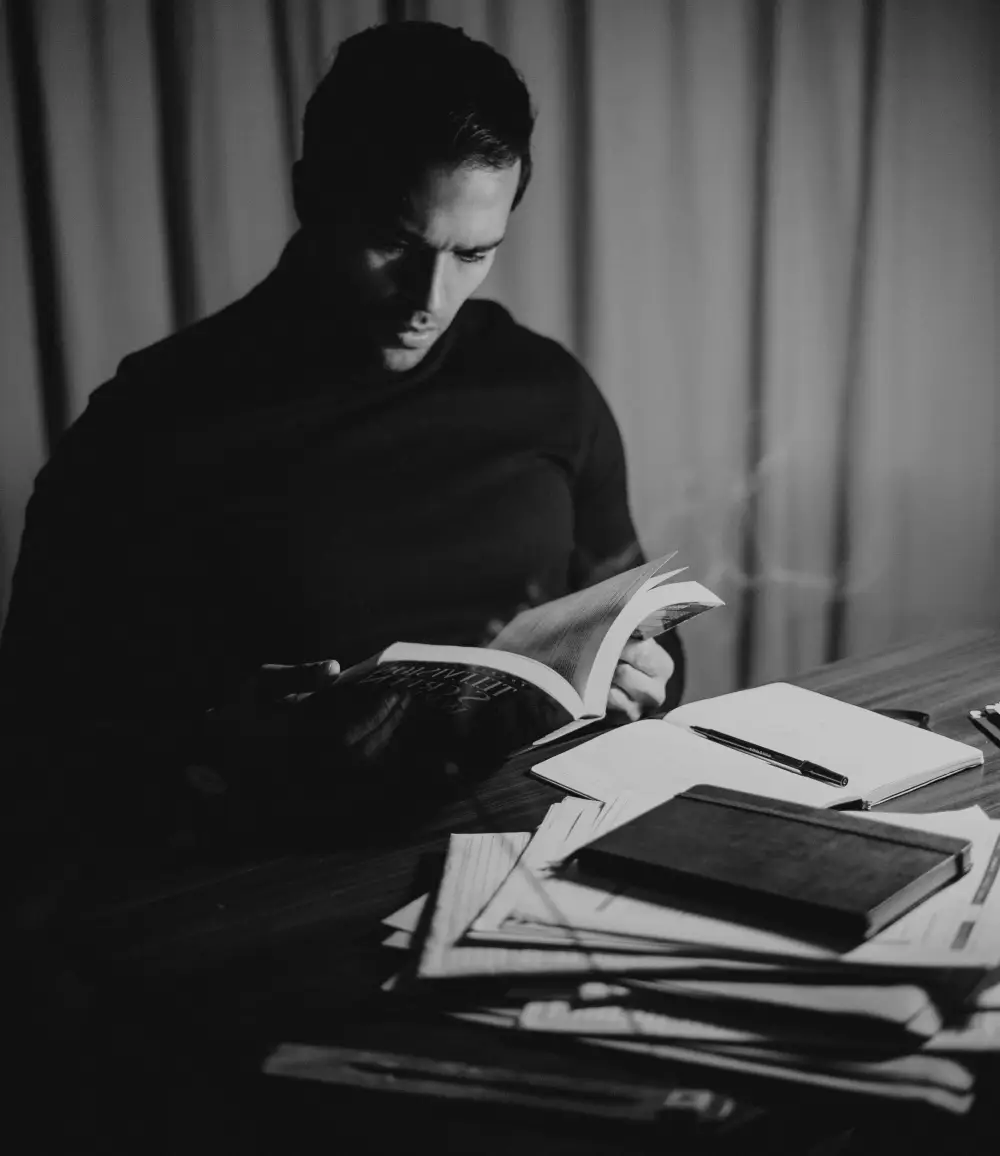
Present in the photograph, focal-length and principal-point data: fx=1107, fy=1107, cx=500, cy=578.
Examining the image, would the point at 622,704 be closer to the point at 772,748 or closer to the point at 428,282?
the point at 772,748

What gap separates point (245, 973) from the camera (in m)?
0.79

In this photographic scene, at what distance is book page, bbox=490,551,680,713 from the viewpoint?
1.00 m

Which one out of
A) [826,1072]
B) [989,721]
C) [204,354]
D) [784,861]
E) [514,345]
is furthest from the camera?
[514,345]

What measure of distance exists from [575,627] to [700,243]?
1548mm

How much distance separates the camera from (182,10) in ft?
5.42

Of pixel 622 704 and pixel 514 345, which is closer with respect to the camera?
pixel 622 704

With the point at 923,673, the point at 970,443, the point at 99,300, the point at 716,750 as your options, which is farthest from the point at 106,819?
the point at 970,443

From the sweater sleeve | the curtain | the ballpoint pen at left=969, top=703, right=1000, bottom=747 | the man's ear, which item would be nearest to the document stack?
the ballpoint pen at left=969, top=703, right=1000, bottom=747

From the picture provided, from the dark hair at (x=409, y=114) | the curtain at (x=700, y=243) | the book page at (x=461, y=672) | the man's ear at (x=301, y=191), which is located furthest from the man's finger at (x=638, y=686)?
the curtain at (x=700, y=243)

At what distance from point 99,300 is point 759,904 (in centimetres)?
137

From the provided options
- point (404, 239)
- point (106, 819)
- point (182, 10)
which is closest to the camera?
point (106, 819)

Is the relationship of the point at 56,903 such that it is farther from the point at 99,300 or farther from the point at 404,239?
the point at 99,300

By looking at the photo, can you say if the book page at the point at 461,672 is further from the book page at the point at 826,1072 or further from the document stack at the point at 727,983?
the book page at the point at 826,1072

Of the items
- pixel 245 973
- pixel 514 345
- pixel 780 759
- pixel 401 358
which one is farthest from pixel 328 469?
pixel 245 973
